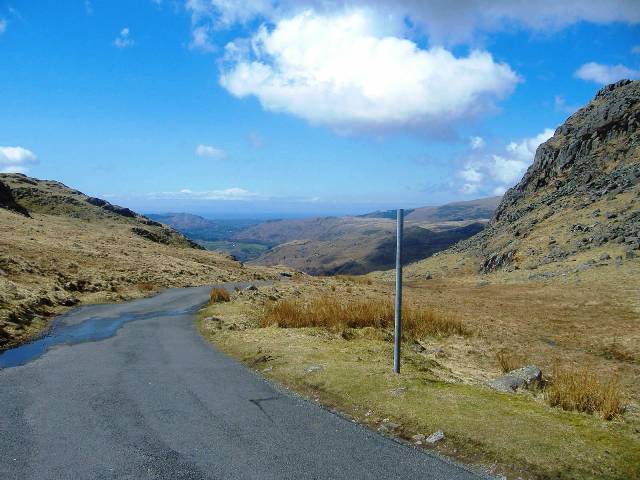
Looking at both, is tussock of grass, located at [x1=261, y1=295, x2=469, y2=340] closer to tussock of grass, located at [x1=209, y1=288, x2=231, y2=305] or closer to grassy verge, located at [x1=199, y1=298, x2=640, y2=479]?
grassy verge, located at [x1=199, y1=298, x2=640, y2=479]

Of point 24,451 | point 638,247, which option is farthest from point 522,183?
point 24,451

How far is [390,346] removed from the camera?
16547 millimetres

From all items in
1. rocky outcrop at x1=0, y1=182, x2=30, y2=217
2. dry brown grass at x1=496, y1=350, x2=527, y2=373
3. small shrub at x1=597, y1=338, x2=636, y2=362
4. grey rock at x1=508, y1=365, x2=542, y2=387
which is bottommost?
small shrub at x1=597, y1=338, x2=636, y2=362

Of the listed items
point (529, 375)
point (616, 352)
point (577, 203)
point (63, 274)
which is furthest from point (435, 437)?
point (577, 203)

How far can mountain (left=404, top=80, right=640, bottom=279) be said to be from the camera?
49.3m

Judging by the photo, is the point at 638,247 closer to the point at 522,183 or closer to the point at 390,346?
the point at 390,346

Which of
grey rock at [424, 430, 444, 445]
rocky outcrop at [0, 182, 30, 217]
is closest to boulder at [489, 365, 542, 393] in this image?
grey rock at [424, 430, 444, 445]

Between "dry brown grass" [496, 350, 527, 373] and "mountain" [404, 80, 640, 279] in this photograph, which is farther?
"mountain" [404, 80, 640, 279]

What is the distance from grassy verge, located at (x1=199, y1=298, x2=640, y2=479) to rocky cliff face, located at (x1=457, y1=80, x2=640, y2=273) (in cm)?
3863

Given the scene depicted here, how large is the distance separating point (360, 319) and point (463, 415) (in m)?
11.9

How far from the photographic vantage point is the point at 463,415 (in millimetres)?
8797

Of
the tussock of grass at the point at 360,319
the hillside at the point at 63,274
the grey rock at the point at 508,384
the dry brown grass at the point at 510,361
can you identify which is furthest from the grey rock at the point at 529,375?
the hillside at the point at 63,274

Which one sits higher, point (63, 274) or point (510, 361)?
point (63, 274)

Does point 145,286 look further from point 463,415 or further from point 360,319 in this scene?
point 463,415
